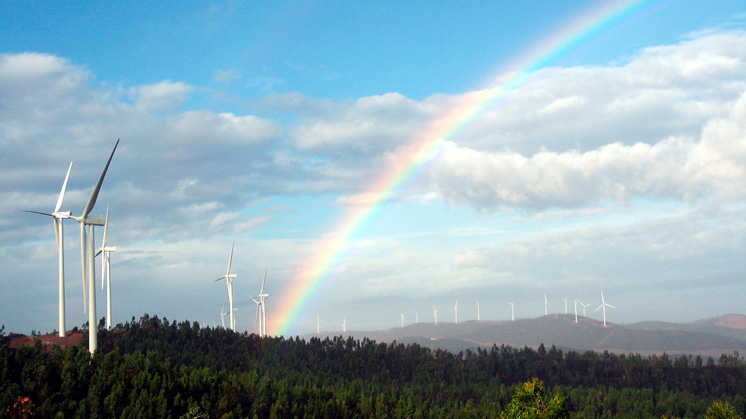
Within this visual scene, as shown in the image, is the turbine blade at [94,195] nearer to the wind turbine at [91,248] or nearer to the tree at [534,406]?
the wind turbine at [91,248]

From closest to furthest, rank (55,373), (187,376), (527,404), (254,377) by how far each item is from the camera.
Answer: (527,404)
(55,373)
(187,376)
(254,377)

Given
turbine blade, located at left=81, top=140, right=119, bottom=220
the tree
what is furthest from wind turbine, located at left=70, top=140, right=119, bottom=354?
the tree

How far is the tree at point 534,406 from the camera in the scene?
69250 millimetres

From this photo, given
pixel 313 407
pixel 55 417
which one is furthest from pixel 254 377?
pixel 55 417

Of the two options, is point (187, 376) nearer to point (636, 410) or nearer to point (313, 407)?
point (313, 407)

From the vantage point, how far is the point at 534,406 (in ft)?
231

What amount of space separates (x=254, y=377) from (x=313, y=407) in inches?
653

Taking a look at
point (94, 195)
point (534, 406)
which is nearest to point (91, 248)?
point (94, 195)

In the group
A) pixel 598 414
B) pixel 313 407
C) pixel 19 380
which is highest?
pixel 19 380

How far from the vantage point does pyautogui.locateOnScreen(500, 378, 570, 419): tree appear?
6925cm

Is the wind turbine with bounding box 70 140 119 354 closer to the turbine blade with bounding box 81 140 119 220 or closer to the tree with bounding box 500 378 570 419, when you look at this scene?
the turbine blade with bounding box 81 140 119 220

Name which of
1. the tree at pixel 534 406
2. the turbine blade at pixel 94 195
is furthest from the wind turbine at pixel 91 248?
the tree at pixel 534 406

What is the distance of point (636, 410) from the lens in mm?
199375

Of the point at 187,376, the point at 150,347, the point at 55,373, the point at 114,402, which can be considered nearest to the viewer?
the point at 114,402
